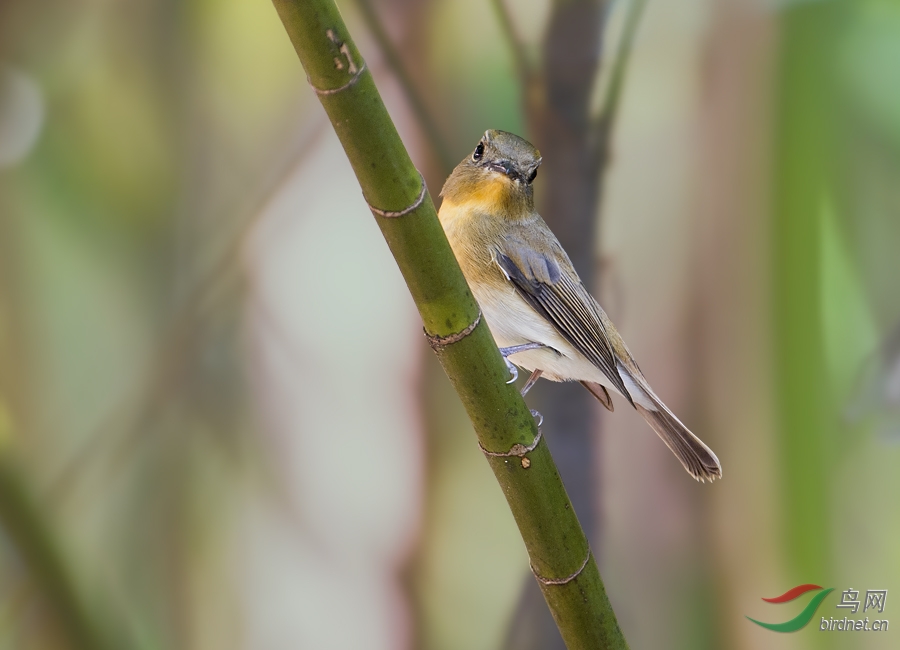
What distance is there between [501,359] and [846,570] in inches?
59.2

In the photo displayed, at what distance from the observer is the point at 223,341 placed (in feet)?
6.73

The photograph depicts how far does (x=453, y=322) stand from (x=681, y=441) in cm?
84

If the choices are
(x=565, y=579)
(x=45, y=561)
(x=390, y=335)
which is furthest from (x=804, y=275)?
(x=45, y=561)

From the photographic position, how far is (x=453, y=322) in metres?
Result: 0.95

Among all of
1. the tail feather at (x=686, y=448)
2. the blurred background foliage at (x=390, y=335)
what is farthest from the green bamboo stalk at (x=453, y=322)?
the blurred background foliage at (x=390, y=335)

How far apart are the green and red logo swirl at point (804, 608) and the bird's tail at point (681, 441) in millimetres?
666

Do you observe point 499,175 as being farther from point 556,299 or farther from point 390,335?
point 390,335

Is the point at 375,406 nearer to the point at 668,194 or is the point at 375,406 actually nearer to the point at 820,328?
the point at 668,194

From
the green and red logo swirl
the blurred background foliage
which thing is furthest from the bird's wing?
the green and red logo swirl

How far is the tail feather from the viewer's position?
1.58 metres

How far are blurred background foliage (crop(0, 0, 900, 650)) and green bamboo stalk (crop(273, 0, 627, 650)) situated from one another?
97 centimetres

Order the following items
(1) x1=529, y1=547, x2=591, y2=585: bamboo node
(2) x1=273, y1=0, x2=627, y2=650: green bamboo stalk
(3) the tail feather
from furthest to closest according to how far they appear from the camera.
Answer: (3) the tail feather < (1) x1=529, y1=547, x2=591, y2=585: bamboo node < (2) x1=273, y1=0, x2=627, y2=650: green bamboo stalk

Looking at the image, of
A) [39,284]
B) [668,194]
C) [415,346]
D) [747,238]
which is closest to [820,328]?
[747,238]

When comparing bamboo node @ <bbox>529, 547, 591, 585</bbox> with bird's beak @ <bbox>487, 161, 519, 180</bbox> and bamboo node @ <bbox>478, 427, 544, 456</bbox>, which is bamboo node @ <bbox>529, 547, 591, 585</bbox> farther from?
bird's beak @ <bbox>487, 161, 519, 180</bbox>
